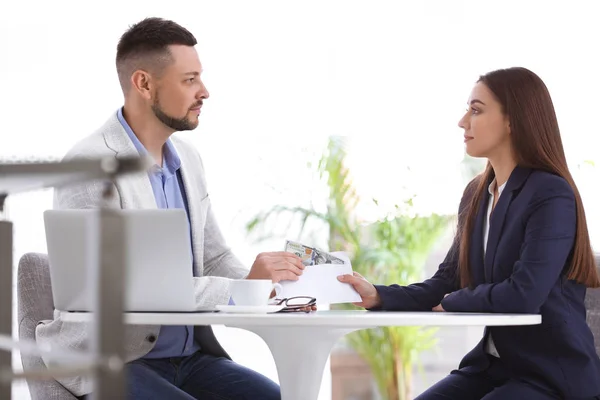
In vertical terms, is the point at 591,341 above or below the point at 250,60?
below

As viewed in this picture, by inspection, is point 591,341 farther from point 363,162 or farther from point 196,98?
point 363,162

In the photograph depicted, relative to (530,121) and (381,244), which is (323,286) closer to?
(530,121)

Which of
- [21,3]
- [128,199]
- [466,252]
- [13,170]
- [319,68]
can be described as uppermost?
[21,3]

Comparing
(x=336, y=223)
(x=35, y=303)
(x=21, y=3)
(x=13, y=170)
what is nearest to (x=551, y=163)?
(x=35, y=303)

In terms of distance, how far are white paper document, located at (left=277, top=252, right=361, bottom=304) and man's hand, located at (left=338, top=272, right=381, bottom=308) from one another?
0.04 ft

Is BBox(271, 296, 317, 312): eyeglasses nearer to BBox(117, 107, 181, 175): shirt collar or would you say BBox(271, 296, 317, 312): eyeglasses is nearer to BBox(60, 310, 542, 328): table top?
BBox(60, 310, 542, 328): table top

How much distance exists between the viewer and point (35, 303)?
2.38 metres

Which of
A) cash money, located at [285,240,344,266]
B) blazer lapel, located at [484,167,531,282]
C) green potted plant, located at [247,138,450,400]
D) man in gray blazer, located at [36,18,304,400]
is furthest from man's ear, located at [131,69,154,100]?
green potted plant, located at [247,138,450,400]

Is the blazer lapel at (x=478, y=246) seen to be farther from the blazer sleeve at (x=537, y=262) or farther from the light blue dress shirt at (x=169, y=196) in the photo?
the light blue dress shirt at (x=169, y=196)

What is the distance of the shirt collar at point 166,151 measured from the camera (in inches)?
102

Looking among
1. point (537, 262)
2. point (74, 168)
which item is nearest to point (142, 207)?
point (537, 262)

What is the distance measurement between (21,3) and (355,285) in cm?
300

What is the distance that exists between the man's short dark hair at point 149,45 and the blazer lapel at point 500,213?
1.15 m

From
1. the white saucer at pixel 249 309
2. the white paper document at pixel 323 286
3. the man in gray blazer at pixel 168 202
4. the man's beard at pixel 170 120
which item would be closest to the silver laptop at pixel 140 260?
the white saucer at pixel 249 309
